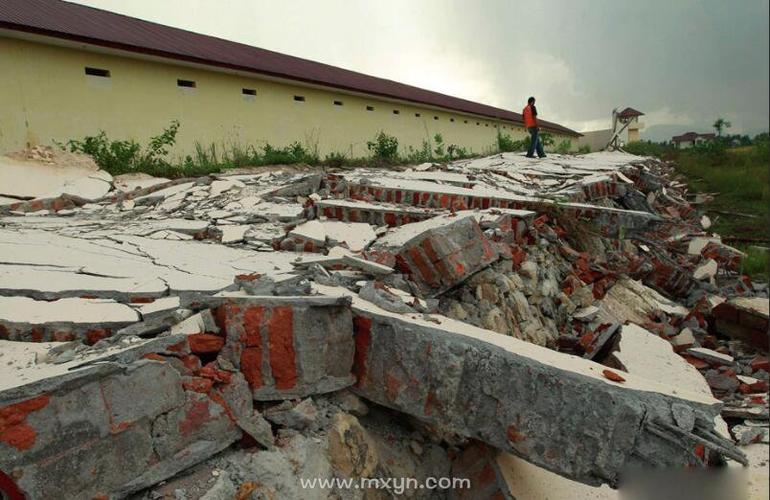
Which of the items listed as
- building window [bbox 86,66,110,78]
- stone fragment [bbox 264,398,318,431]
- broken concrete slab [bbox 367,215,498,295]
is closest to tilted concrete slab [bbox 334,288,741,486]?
stone fragment [bbox 264,398,318,431]

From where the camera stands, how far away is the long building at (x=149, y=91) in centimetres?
861

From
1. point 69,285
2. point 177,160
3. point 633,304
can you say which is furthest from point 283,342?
point 177,160

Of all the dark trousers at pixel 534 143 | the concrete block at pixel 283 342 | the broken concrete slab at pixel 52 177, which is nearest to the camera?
the concrete block at pixel 283 342

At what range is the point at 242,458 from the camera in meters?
1.92

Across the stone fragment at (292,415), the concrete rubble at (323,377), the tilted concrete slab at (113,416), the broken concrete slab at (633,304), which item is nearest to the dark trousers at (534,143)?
the broken concrete slab at (633,304)

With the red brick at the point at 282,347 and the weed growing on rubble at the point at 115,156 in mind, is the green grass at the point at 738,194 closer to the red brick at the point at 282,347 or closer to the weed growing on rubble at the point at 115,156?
the red brick at the point at 282,347

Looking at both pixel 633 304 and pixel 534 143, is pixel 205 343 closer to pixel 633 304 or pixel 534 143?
pixel 633 304

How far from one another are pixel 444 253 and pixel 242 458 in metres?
1.98

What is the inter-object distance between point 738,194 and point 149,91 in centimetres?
1633

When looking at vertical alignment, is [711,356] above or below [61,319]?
below

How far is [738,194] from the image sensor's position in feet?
43.8

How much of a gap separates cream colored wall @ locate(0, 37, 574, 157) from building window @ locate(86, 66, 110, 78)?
0.08m

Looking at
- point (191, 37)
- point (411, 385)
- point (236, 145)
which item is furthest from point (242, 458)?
point (191, 37)

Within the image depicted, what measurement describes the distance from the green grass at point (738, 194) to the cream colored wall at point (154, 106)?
1088 centimetres
